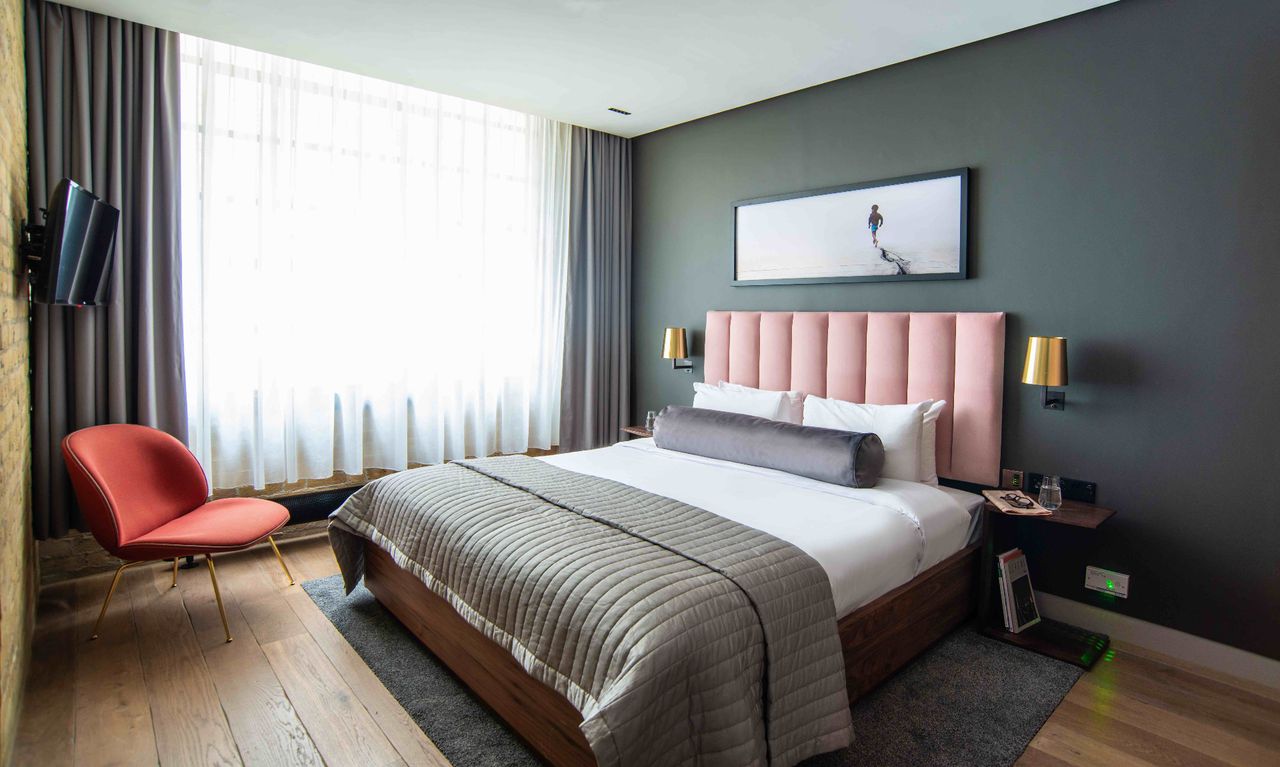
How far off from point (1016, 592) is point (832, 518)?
41.3 inches

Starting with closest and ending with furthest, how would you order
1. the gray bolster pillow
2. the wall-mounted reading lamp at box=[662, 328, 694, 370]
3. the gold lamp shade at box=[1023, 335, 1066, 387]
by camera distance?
the gold lamp shade at box=[1023, 335, 1066, 387] → the gray bolster pillow → the wall-mounted reading lamp at box=[662, 328, 694, 370]

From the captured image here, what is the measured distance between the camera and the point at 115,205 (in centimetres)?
326

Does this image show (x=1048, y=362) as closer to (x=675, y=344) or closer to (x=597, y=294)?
(x=675, y=344)

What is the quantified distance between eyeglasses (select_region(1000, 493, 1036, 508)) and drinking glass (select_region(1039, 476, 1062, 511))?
4cm

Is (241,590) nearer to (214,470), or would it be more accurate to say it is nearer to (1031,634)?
(214,470)

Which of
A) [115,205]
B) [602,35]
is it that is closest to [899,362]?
[602,35]

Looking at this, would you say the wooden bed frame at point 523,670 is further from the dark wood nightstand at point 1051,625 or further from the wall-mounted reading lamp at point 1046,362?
the wall-mounted reading lamp at point 1046,362

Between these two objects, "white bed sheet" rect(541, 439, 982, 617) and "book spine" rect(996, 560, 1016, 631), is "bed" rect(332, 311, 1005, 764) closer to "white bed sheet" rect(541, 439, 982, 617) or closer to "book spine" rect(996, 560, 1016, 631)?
"white bed sheet" rect(541, 439, 982, 617)

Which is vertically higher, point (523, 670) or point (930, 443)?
point (930, 443)

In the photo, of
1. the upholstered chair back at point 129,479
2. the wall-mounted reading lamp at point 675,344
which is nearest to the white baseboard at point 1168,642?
the wall-mounted reading lamp at point 675,344

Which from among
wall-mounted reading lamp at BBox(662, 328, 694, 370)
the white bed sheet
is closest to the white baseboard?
the white bed sheet

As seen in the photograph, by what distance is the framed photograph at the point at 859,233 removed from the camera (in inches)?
133

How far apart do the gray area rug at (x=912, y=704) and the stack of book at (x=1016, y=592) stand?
146mm

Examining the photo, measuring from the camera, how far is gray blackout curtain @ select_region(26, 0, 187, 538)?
3.07m
